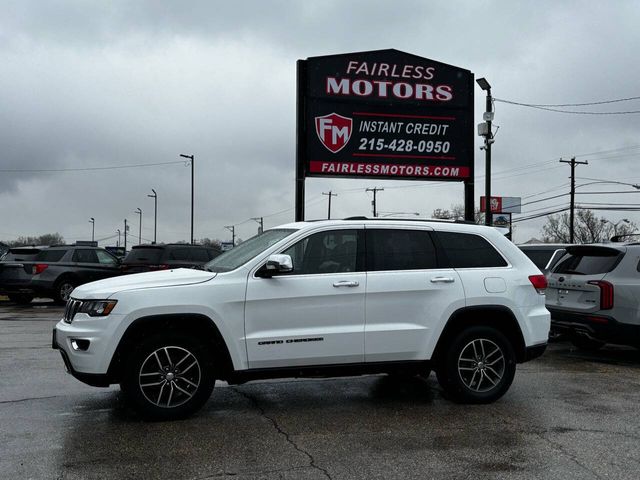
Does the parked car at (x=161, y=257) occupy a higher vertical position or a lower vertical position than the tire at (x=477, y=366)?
higher

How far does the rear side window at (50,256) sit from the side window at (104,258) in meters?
1.07

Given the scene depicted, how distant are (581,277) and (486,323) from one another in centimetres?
342

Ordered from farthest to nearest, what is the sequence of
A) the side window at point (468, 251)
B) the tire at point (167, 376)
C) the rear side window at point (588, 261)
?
the rear side window at point (588, 261), the side window at point (468, 251), the tire at point (167, 376)

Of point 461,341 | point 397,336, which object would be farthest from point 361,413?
point 461,341

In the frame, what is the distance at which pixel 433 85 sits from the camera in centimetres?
1719

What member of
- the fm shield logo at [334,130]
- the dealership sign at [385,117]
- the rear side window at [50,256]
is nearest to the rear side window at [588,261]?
the dealership sign at [385,117]

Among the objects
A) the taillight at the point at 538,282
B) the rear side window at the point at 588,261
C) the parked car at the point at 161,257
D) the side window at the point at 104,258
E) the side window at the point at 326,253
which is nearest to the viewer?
the side window at the point at 326,253

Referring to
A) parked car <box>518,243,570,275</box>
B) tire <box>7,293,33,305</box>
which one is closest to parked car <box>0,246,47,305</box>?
tire <box>7,293,33,305</box>

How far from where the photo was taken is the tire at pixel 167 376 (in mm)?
5480

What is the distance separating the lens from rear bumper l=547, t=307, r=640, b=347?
8648 millimetres

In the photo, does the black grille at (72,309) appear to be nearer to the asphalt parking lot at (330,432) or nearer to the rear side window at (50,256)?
the asphalt parking lot at (330,432)

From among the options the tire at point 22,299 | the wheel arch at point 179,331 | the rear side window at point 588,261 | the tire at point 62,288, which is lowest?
the tire at point 22,299

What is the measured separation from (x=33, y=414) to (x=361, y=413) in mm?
3025

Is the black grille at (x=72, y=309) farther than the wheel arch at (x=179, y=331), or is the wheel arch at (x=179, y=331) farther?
the black grille at (x=72, y=309)
